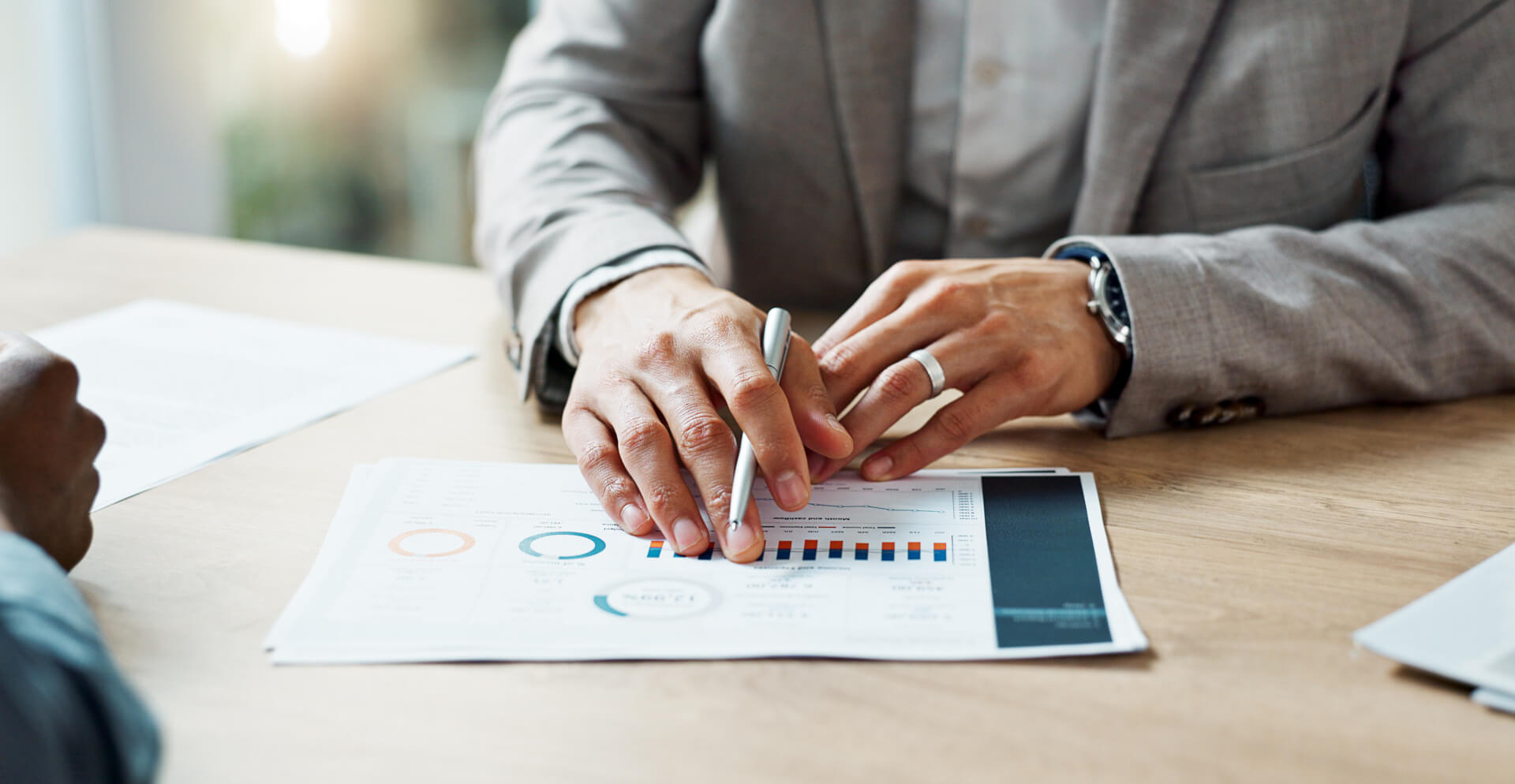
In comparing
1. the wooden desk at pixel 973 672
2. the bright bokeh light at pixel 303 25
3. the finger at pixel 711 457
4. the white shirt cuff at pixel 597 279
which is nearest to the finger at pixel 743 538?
the finger at pixel 711 457

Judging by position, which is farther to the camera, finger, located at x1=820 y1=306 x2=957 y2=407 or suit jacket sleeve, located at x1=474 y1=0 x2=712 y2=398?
suit jacket sleeve, located at x1=474 y1=0 x2=712 y2=398

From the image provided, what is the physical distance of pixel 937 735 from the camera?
491 mm

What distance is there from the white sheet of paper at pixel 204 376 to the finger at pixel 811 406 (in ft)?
1.12

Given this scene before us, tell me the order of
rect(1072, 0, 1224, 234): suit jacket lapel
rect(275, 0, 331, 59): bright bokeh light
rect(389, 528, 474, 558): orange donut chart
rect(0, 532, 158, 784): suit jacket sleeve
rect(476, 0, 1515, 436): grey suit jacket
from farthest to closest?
rect(275, 0, 331, 59): bright bokeh light
rect(1072, 0, 1224, 234): suit jacket lapel
rect(476, 0, 1515, 436): grey suit jacket
rect(389, 528, 474, 558): orange donut chart
rect(0, 532, 158, 784): suit jacket sleeve

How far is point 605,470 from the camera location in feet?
2.37

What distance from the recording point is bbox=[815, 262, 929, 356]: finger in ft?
2.70

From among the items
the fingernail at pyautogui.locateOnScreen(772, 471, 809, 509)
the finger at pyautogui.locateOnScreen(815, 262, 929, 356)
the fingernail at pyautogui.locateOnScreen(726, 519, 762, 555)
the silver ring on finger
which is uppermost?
the finger at pyautogui.locateOnScreen(815, 262, 929, 356)

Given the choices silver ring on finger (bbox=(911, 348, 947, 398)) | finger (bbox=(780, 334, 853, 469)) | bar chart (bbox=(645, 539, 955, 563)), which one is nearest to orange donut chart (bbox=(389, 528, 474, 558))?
bar chart (bbox=(645, 539, 955, 563))

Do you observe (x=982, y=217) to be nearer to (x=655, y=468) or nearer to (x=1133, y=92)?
(x=1133, y=92)

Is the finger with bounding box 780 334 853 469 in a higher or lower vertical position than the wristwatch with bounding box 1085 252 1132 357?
lower

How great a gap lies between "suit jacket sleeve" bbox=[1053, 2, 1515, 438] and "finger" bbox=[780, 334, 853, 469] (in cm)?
22

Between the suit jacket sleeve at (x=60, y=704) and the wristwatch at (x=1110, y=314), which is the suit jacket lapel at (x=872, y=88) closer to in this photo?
the wristwatch at (x=1110, y=314)

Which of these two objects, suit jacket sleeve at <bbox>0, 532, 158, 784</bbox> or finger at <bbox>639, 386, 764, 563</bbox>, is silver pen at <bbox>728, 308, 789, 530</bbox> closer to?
finger at <bbox>639, 386, 764, 563</bbox>

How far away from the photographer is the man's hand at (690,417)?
68 centimetres
